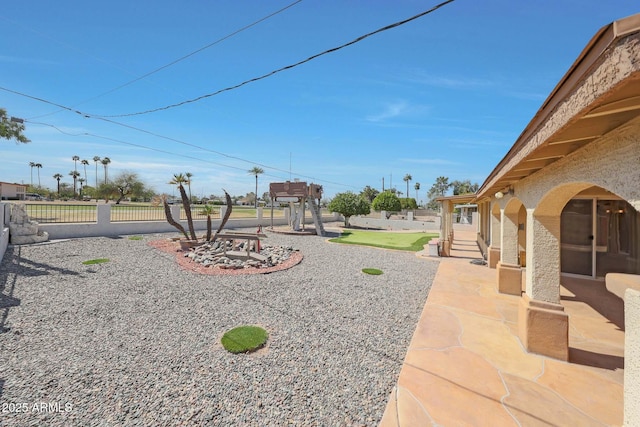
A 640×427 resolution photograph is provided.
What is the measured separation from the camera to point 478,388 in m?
3.53

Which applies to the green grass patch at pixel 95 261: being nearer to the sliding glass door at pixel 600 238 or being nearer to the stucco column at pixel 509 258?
the stucco column at pixel 509 258

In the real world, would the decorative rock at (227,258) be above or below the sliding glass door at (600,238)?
below

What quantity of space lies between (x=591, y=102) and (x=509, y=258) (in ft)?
21.6

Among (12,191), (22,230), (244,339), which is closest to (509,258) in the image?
(244,339)

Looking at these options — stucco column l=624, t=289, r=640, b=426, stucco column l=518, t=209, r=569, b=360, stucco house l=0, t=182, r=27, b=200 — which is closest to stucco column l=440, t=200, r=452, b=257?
stucco column l=518, t=209, r=569, b=360

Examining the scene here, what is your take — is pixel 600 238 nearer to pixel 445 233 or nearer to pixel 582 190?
pixel 582 190

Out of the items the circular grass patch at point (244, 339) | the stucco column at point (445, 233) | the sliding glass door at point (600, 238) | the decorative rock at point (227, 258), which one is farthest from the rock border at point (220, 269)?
the sliding glass door at point (600, 238)

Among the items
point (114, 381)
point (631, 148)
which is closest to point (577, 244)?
point (631, 148)

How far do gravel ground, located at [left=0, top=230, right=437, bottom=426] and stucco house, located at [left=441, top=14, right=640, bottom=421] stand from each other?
2.30 meters

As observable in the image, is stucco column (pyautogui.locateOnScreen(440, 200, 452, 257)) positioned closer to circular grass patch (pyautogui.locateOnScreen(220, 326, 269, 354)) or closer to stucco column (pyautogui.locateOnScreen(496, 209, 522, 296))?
stucco column (pyautogui.locateOnScreen(496, 209, 522, 296))

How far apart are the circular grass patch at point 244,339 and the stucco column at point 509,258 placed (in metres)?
6.37

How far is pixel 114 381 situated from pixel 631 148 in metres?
6.26

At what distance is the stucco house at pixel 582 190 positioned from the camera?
1.66 m

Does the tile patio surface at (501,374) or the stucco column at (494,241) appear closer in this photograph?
the tile patio surface at (501,374)
